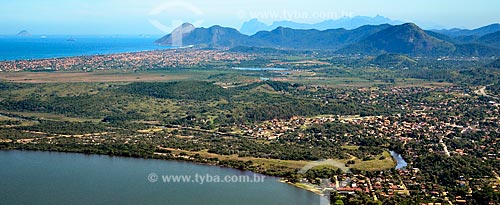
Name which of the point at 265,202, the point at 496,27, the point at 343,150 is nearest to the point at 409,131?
the point at 343,150

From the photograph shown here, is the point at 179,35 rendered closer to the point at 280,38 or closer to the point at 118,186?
the point at 280,38

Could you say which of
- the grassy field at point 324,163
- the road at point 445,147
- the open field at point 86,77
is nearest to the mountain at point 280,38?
the open field at point 86,77

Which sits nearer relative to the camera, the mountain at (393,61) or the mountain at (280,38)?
the mountain at (393,61)

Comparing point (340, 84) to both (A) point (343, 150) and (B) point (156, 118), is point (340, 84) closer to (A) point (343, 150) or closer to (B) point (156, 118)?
(B) point (156, 118)

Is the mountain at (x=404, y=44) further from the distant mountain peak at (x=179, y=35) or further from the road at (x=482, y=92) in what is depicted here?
the distant mountain peak at (x=179, y=35)

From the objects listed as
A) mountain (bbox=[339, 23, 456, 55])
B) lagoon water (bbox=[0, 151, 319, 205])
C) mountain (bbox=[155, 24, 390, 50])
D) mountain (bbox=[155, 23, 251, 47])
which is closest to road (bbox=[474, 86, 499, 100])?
lagoon water (bbox=[0, 151, 319, 205])

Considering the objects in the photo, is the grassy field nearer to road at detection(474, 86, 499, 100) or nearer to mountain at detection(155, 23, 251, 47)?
road at detection(474, 86, 499, 100)

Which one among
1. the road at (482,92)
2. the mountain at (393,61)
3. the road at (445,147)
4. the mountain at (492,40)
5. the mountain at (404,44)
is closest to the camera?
the road at (445,147)
